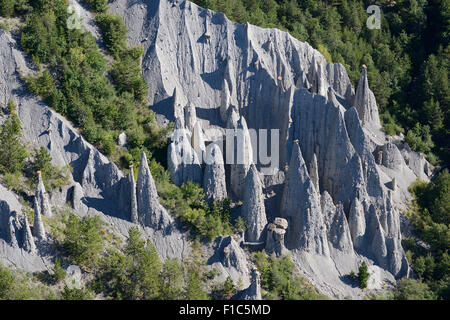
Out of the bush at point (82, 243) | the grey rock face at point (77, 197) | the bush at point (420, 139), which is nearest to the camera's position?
the bush at point (82, 243)

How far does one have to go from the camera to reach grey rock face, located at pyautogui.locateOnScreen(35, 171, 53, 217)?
4347cm

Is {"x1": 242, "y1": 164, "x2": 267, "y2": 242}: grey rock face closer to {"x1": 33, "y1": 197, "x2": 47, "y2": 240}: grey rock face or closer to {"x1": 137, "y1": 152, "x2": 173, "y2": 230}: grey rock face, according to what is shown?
{"x1": 137, "y1": 152, "x2": 173, "y2": 230}: grey rock face

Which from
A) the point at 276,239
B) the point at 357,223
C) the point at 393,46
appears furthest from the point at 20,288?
the point at 393,46

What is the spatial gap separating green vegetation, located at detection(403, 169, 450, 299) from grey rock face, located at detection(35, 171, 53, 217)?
27.5 meters

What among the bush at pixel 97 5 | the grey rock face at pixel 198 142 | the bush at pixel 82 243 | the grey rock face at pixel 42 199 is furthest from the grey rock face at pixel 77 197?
the bush at pixel 97 5

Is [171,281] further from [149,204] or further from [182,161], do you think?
[182,161]

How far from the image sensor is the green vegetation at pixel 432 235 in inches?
1956

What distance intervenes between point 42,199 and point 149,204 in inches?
302

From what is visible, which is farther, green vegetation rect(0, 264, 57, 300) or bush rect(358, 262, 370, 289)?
bush rect(358, 262, 370, 289)

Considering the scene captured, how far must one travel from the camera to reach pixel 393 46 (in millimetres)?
74750

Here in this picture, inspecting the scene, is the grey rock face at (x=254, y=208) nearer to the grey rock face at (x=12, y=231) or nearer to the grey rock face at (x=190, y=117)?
the grey rock face at (x=190, y=117)

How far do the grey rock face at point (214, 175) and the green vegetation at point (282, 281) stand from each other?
5.64 meters

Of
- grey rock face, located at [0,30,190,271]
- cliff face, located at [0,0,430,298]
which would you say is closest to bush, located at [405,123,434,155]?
cliff face, located at [0,0,430,298]
